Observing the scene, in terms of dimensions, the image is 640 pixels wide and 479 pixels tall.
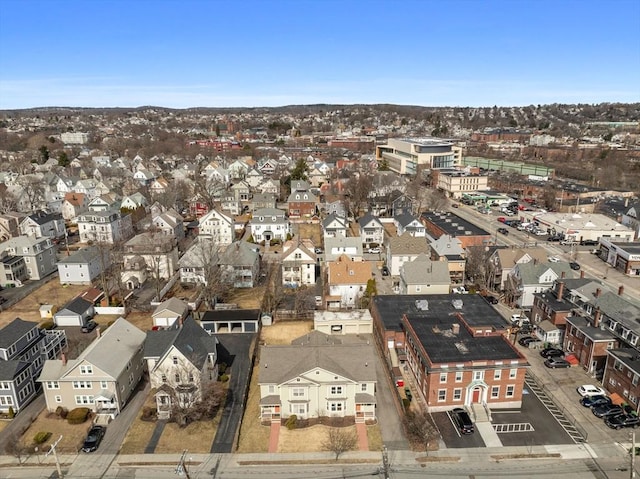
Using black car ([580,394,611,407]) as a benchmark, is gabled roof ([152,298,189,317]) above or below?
above

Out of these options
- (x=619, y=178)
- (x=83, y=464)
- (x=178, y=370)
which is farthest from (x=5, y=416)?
(x=619, y=178)

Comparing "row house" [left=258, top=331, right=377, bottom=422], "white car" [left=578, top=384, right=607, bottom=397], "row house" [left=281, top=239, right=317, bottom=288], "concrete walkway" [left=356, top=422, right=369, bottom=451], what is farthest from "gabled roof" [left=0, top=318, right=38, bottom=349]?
"white car" [left=578, top=384, right=607, bottom=397]

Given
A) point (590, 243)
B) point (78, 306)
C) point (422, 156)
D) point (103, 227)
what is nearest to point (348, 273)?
point (78, 306)

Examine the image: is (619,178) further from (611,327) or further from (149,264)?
(149,264)

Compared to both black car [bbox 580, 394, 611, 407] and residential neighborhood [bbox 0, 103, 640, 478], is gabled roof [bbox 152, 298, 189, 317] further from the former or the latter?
black car [bbox 580, 394, 611, 407]

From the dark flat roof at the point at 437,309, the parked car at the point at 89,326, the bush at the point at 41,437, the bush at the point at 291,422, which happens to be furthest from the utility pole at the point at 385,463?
the parked car at the point at 89,326

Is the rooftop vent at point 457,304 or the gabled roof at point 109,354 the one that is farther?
the rooftop vent at point 457,304

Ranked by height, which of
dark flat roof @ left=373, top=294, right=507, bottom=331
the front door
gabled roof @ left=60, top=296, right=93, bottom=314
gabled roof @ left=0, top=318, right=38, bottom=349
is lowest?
the front door

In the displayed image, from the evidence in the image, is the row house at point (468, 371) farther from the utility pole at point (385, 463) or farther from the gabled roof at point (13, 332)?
the gabled roof at point (13, 332)
